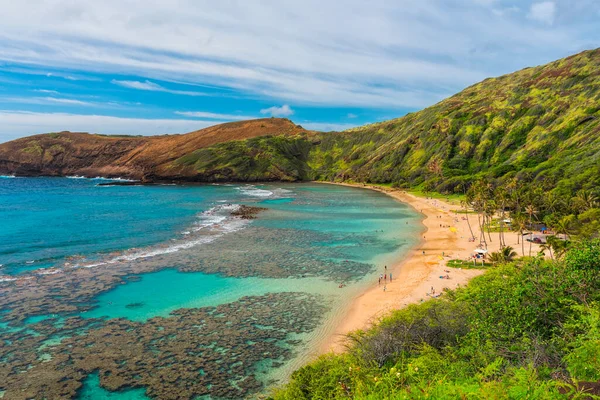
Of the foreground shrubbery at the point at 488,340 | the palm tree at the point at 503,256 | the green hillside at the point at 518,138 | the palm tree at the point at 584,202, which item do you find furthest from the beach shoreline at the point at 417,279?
the green hillside at the point at 518,138

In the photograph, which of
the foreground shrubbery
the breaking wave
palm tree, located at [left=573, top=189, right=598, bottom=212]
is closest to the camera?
the foreground shrubbery

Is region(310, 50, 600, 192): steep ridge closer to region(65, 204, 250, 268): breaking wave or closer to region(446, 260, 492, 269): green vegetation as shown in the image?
region(446, 260, 492, 269): green vegetation

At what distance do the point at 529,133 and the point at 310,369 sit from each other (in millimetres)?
167724

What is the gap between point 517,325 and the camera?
73.0ft

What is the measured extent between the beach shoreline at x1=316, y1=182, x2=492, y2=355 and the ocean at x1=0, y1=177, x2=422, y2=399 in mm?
1549

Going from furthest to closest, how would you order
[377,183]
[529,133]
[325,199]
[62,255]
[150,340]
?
[377,183] → [529,133] → [325,199] → [62,255] → [150,340]

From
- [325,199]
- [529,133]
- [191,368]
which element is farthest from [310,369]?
[529,133]

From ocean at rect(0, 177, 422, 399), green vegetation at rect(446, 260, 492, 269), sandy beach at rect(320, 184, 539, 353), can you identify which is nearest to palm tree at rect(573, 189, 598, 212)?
sandy beach at rect(320, 184, 539, 353)

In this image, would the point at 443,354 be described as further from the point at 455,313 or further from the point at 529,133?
the point at 529,133

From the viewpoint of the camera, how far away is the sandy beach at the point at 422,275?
124ft

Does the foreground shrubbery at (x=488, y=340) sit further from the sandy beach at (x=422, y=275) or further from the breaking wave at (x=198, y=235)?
the breaking wave at (x=198, y=235)

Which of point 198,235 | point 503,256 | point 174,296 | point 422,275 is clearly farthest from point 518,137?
point 174,296

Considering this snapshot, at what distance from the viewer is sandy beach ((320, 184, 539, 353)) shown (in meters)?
37.9

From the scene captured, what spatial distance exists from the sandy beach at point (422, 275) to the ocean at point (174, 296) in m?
1.85
